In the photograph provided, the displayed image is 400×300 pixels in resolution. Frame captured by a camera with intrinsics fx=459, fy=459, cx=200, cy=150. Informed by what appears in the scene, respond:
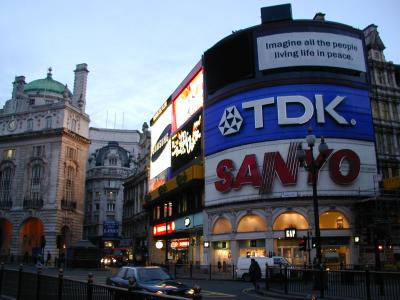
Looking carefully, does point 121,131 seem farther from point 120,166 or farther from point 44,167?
point 44,167

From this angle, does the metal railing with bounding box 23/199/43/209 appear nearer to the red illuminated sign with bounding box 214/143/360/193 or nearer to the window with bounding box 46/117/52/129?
the window with bounding box 46/117/52/129

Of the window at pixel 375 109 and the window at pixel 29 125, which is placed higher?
the window at pixel 29 125

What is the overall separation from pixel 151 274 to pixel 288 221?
91.9 ft

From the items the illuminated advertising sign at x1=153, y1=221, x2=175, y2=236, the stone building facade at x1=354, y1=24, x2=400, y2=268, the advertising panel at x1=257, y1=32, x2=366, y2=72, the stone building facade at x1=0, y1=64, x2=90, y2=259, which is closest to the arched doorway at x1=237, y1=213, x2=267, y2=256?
the stone building facade at x1=354, y1=24, x2=400, y2=268

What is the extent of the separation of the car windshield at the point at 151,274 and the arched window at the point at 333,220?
91.4ft

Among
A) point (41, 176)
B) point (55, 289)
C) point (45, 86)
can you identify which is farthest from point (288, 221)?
point (45, 86)

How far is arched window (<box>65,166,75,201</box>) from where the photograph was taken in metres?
78.0

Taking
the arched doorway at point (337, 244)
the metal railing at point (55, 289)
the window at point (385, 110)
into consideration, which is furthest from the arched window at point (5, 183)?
the metal railing at point (55, 289)

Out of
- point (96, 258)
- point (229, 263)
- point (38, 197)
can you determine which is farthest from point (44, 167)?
point (229, 263)

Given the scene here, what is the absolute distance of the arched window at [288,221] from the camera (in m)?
42.4

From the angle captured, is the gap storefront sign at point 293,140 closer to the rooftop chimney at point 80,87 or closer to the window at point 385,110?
the window at point 385,110

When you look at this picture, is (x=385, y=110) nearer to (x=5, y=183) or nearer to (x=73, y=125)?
(x=73, y=125)

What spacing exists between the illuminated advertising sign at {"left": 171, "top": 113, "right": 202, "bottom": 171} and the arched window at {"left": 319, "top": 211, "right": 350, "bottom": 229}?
16733mm

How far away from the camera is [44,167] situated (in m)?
76.9
